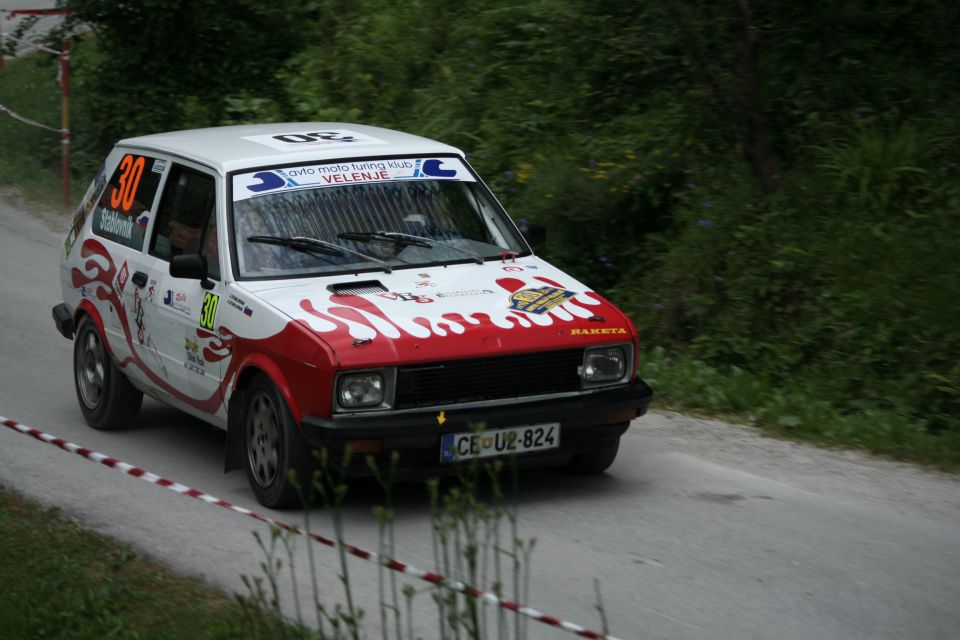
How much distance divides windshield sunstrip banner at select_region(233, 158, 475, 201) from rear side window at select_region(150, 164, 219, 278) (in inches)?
9.5

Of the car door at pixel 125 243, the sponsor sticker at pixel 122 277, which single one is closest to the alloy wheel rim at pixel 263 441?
the car door at pixel 125 243

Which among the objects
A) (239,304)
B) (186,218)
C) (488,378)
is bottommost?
(488,378)

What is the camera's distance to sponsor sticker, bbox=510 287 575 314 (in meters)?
6.66

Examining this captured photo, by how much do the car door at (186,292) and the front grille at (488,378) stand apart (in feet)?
4.31

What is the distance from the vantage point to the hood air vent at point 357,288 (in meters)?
6.69

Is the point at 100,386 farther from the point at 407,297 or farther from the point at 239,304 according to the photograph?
the point at 407,297

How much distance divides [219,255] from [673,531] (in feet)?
9.11

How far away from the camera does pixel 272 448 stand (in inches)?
260

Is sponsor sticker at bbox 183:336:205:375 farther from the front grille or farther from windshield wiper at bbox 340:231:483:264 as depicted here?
the front grille

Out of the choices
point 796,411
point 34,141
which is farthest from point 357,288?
point 34,141

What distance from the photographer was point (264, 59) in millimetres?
17234

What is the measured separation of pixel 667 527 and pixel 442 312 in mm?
1495

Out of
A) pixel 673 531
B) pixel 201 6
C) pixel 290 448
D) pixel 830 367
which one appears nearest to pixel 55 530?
pixel 290 448

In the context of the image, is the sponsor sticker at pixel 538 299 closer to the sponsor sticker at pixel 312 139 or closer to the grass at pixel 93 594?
the sponsor sticker at pixel 312 139
